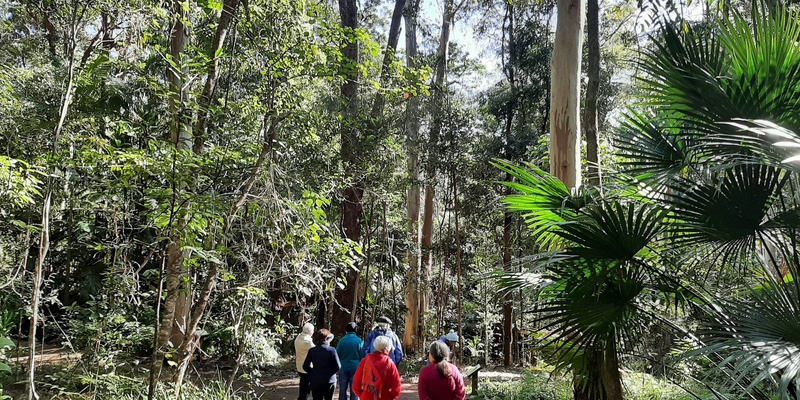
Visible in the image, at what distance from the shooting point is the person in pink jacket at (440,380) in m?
4.52

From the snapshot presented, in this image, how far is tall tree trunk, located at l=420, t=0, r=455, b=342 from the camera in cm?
1214

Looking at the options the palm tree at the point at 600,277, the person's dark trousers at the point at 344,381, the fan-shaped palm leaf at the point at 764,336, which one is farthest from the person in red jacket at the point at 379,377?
the fan-shaped palm leaf at the point at 764,336

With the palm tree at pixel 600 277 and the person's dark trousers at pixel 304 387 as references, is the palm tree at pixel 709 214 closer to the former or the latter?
the palm tree at pixel 600 277

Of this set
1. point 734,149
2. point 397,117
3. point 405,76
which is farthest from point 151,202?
point 397,117

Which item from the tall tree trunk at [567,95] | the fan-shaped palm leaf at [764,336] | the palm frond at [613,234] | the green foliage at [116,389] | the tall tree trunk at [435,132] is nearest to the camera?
the fan-shaped palm leaf at [764,336]

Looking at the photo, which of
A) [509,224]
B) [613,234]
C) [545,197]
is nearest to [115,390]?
[545,197]

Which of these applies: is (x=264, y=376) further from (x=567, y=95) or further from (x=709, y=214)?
(x=709, y=214)

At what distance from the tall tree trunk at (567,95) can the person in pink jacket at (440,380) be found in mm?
2965

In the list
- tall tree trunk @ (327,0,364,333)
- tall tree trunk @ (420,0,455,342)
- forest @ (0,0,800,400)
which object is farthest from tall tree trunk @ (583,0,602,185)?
tall tree trunk @ (420,0,455,342)

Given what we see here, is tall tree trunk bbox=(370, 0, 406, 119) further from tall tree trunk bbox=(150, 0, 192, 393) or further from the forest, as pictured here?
tall tree trunk bbox=(150, 0, 192, 393)

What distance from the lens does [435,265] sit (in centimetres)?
1994

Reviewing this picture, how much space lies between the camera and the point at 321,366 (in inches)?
249

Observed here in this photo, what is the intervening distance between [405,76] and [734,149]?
4.87 metres

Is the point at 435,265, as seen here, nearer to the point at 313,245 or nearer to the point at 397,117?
the point at 397,117
